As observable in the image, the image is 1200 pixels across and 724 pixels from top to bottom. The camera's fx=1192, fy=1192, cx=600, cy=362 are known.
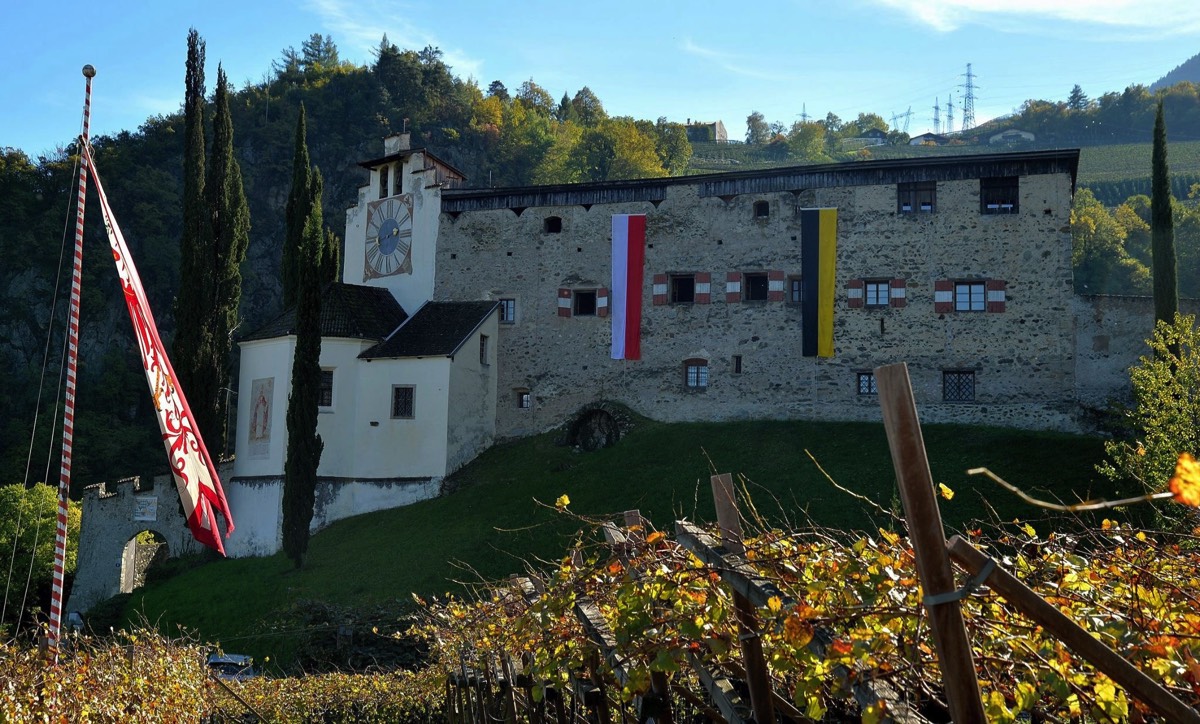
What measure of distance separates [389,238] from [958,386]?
1699cm

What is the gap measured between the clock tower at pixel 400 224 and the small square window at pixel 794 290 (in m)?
10.3

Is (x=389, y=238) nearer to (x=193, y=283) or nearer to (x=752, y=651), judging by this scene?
(x=193, y=283)

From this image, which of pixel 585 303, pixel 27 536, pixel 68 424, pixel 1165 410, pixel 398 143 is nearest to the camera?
pixel 68 424

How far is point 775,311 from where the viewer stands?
102 feet

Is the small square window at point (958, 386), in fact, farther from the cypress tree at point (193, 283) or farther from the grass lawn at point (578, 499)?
the cypress tree at point (193, 283)

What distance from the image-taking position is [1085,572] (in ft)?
14.3

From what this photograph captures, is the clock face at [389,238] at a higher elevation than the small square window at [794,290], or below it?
higher

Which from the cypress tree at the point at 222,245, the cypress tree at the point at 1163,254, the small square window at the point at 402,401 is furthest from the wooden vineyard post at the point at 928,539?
the cypress tree at the point at 222,245

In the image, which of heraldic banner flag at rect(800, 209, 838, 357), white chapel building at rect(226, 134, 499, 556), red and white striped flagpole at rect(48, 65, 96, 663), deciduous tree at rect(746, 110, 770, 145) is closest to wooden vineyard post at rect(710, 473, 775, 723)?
red and white striped flagpole at rect(48, 65, 96, 663)

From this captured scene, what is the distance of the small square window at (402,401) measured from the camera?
32094 mm

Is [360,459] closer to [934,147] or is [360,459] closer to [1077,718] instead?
[1077,718]

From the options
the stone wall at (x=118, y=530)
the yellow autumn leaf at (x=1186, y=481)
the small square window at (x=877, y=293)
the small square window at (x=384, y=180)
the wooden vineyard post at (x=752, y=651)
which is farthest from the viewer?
the small square window at (x=384, y=180)

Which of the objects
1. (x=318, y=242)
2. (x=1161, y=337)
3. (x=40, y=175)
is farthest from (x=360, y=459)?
(x=40, y=175)

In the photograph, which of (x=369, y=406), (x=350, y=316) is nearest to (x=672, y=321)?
(x=369, y=406)
